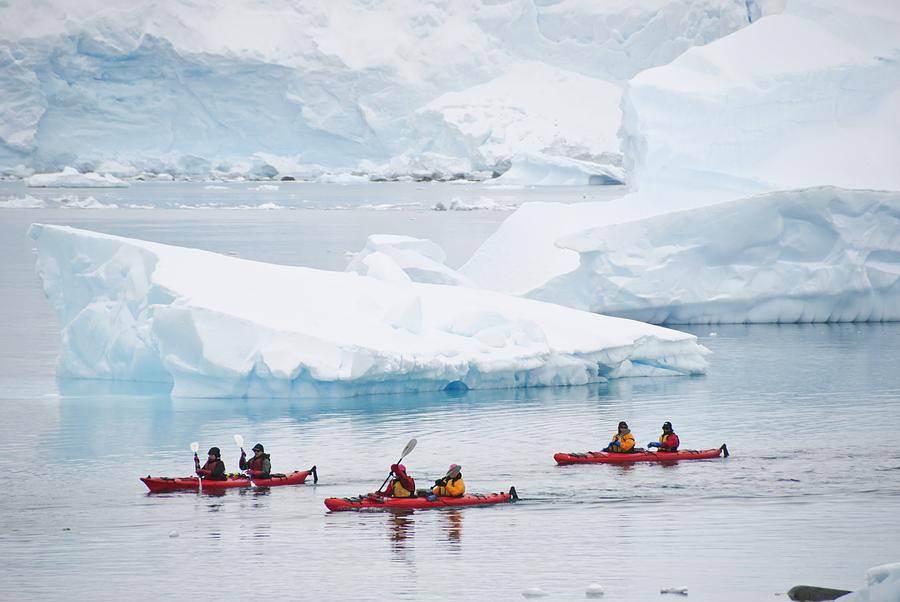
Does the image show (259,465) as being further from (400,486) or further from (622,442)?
(622,442)

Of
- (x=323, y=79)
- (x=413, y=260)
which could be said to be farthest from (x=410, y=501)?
(x=323, y=79)

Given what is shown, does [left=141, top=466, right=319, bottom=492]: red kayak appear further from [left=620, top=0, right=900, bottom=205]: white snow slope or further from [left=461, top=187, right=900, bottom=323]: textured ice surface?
[left=620, top=0, right=900, bottom=205]: white snow slope

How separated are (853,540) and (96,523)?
6914 mm

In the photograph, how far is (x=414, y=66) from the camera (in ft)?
247

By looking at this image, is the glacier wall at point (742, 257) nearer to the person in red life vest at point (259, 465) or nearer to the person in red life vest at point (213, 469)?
the person in red life vest at point (259, 465)

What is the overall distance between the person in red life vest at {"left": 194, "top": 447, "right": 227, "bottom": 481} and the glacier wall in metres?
11.9

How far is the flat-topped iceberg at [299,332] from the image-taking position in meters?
17.7

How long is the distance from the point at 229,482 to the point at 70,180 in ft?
185

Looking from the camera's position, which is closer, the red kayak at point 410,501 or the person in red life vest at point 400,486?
the red kayak at point 410,501

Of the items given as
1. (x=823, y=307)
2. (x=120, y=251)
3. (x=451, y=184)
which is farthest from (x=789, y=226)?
(x=451, y=184)

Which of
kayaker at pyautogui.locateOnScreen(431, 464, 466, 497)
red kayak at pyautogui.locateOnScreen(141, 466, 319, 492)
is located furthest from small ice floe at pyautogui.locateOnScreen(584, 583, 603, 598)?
red kayak at pyautogui.locateOnScreen(141, 466, 319, 492)

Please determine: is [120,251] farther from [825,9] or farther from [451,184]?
[451,184]

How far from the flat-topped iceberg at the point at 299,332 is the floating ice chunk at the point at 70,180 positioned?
48.0m

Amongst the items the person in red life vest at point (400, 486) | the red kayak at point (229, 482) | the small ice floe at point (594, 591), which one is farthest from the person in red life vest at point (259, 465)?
the small ice floe at point (594, 591)
